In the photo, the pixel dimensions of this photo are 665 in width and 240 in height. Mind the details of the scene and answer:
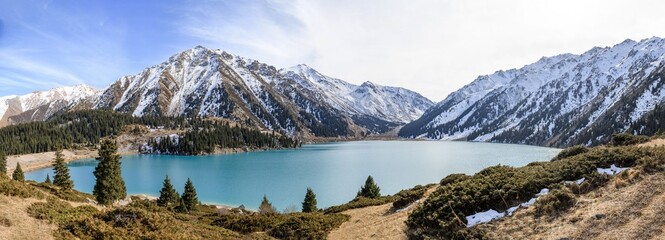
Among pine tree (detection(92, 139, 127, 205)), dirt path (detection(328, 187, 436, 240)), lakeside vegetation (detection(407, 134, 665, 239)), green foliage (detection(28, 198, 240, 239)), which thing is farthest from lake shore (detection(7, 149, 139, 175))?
lakeside vegetation (detection(407, 134, 665, 239))

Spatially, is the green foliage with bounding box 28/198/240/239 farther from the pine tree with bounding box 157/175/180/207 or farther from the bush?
the pine tree with bounding box 157/175/180/207

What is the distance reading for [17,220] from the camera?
62.0 ft

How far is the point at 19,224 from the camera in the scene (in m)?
18.6

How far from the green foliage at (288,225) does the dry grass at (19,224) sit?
14328 mm

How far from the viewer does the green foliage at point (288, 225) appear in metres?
28.0

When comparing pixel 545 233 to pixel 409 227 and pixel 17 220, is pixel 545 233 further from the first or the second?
pixel 17 220

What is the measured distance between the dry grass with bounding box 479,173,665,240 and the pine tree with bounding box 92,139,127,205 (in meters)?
43.4

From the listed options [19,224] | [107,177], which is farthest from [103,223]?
[107,177]

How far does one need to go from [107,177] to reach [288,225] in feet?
95.0

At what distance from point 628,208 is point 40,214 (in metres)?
27.6

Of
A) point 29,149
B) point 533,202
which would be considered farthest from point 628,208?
point 29,149

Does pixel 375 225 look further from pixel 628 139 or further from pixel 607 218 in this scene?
pixel 628 139

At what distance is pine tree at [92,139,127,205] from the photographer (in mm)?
46688

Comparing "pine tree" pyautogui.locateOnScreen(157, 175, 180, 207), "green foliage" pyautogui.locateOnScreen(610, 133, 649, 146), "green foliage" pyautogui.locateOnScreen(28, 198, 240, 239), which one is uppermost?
"green foliage" pyautogui.locateOnScreen(610, 133, 649, 146)
